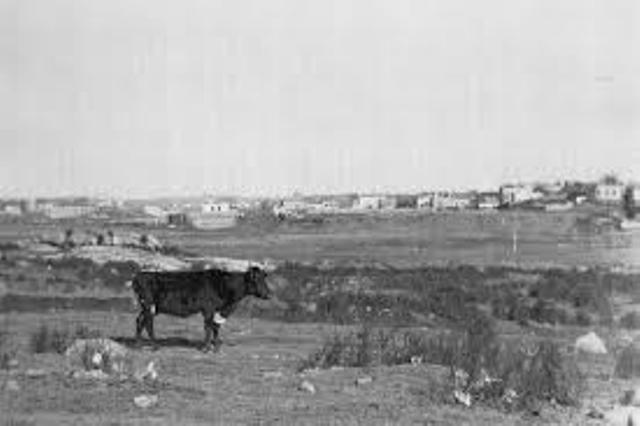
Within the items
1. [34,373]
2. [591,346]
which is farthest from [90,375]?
[591,346]

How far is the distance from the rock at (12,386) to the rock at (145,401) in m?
1.43

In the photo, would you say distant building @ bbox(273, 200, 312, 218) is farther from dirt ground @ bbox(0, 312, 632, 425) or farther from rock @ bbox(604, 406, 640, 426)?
rock @ bbox(604, 406, 640, 426)

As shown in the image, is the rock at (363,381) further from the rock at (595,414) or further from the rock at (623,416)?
the rock at (623,416)

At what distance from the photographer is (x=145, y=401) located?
12273 mm

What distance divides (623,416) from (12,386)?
20.8 ft

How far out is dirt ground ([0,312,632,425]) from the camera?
11.8 meters

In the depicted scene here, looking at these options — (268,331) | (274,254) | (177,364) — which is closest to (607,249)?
(274,254)

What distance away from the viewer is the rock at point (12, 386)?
42.5 ft

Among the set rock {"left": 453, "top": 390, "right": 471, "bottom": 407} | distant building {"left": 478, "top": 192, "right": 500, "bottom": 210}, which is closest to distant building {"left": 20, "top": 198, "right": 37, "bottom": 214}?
rock {"left": 453, "top": 390, "right": 471, "bottom": 407}

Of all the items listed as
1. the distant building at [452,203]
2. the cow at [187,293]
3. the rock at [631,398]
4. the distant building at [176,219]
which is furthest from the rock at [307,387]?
the distant building at [452,203]

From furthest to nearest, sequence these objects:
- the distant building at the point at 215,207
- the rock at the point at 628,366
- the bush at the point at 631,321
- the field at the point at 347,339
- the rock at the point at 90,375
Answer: the distant building at the point at 215,207
the bush at the point at 631,321
the rock at the point at 628,366
the rock at the point at 90,375
the field at the point at 347,339

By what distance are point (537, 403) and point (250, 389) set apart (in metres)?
3.09

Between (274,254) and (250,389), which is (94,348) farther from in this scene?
(274,254)

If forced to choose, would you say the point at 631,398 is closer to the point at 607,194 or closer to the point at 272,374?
the point at 272,374
